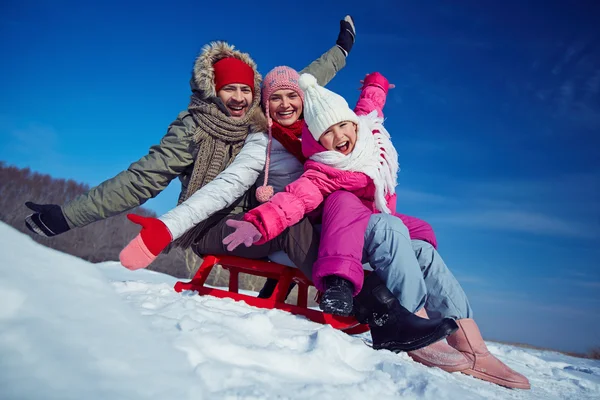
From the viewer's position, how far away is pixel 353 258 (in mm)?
1747

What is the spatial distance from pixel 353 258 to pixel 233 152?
120cm

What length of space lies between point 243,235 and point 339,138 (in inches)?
30.2

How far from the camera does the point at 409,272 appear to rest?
1.81 meters

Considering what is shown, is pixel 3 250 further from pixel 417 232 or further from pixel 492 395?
pixel 417 232

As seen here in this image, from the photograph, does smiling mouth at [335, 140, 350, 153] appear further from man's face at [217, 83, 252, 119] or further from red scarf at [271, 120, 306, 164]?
man's face at [217, 83, 252, 119]

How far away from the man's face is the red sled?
0.95 m

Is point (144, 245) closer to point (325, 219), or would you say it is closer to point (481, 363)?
point (325, 219)

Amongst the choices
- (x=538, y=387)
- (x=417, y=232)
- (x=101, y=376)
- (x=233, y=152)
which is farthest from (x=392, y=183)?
(x=101, y=376)

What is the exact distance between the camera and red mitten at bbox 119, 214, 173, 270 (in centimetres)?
182

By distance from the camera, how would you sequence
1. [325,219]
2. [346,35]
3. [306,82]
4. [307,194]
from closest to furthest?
[325,219] → [307,194] → [306,82] → [346,35]

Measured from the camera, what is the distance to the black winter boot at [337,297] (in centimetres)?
163

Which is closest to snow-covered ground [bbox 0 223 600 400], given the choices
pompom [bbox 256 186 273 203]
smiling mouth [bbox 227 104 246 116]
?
pompom [bbox 256 186 273 203]

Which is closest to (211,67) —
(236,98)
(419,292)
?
(236,98)

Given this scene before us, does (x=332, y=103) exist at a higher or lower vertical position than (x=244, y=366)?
higher
